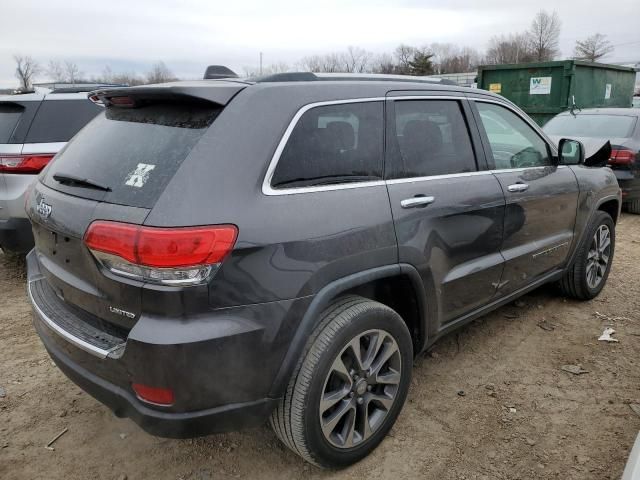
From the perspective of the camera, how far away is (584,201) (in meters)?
4.12

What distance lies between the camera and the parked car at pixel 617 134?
7473 mm

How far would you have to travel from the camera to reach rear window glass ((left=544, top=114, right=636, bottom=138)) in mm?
7824

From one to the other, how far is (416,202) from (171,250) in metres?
1.28

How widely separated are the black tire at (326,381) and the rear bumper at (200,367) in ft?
0.42

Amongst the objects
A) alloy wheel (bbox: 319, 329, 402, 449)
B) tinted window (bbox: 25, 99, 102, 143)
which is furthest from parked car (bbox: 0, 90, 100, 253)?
alloy wheel (bbox: 319, 329, 402, 449)

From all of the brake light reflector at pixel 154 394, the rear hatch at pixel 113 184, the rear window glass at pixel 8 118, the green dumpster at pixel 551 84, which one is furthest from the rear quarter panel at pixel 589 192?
A: the green dumpster at pixel 551 84

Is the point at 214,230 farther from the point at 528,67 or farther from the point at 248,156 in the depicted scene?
the point at 528,67

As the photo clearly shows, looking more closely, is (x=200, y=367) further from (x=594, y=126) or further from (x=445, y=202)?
(x=594, y=126)

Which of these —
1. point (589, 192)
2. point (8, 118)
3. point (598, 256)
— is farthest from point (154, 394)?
point (8, 118)

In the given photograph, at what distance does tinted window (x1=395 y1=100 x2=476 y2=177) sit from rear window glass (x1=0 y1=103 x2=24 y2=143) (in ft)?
12.6

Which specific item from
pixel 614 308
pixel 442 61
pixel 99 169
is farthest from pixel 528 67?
pixel 442 61

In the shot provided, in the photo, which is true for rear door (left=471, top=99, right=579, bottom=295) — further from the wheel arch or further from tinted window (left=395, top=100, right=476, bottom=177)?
the wheel arch

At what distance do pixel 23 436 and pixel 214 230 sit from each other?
6.00 ft

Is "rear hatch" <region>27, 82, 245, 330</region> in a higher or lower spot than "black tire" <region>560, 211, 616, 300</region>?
higher
